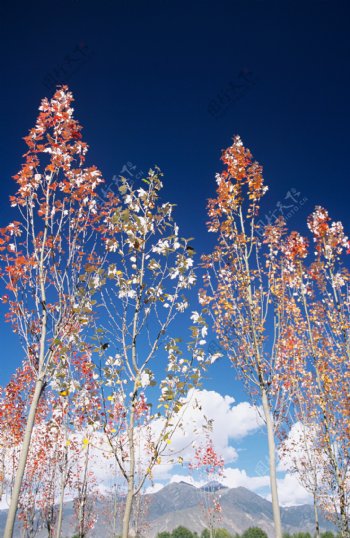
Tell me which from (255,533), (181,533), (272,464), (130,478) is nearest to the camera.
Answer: (130,478)

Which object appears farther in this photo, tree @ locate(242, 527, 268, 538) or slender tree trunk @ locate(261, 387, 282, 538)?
tree @ locate(242, 527, 268, 538)

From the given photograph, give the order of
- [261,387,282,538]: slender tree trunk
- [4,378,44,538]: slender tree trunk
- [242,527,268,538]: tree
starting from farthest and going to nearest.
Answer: [242,527,268,538]: tree, [261,387,282,538]: slender tree trunk, [4,378,44,538]: slender tree trunk

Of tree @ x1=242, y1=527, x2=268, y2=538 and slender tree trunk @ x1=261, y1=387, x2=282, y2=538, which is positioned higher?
slender tree trunk @ x1=261, y1=387, x2=282, y2=538

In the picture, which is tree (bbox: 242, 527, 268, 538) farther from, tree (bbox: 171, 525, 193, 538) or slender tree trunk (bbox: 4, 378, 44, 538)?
slender tree trunk (bbox: 4, 378, 44, 538)

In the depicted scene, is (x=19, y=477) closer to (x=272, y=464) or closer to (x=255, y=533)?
(x=272, y=464)

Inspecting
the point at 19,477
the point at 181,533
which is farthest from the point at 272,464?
the point at 181,533

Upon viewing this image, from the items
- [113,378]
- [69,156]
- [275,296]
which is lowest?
[113,378]

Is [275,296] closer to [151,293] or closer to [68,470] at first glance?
[151,293]

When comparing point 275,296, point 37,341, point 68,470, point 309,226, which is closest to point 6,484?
point 68,470

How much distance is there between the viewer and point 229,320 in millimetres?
9406

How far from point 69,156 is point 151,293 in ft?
11.6

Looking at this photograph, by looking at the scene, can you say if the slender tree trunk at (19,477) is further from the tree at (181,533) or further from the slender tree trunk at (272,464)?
the tree at (181,533)

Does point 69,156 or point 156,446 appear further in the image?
point 69,156

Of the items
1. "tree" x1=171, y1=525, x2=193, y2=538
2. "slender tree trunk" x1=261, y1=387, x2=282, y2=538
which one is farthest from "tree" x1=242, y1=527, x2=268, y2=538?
"slender tree trunk" x1=261, y1=387, x2=282, y2=538
